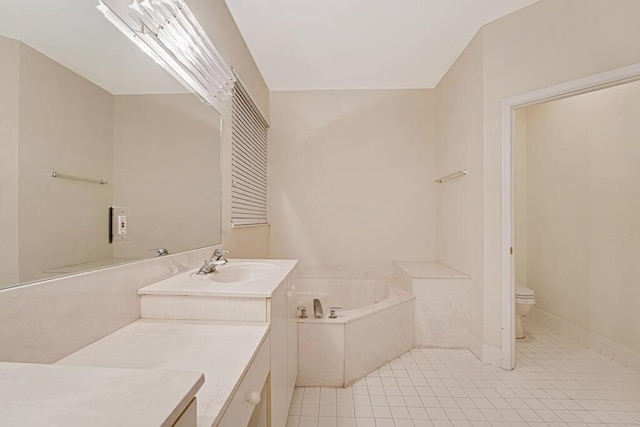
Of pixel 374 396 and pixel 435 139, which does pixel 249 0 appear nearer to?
pixel 435 139

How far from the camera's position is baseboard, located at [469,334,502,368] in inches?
80.1

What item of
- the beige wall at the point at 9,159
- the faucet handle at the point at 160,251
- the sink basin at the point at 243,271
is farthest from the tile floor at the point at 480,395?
the beige wall at the point at 9,159

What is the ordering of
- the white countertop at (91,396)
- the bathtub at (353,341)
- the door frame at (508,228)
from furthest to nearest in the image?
the door frame at (508,228), the bathtub at (353,341), the white countertop at (91,396)

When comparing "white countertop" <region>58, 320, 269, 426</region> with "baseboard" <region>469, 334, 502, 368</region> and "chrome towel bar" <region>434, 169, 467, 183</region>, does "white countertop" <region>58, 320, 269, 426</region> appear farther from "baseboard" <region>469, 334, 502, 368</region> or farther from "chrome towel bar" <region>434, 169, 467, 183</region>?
"chrome towel bar" <region>434, 169, 467, 183</region>

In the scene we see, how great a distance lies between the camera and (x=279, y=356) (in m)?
1.22

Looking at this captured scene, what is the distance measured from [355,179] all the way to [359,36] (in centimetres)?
136

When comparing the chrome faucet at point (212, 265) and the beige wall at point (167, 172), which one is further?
the chrome faucet at point (212, 265)

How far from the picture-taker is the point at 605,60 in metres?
1.63

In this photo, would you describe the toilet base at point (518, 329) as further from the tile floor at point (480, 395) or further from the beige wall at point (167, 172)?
the beige wall at point (167, 172)

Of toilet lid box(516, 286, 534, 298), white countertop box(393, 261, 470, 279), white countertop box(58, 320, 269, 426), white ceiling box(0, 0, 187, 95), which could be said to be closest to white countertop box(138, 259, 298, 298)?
white countertop box(58, 320, 269, 426)

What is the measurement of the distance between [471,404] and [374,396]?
1.86 ft

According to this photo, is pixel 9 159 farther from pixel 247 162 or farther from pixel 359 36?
pixel 359 36

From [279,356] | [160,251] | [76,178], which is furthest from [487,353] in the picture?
[76,178]

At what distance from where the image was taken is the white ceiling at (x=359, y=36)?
1920 millimetres
